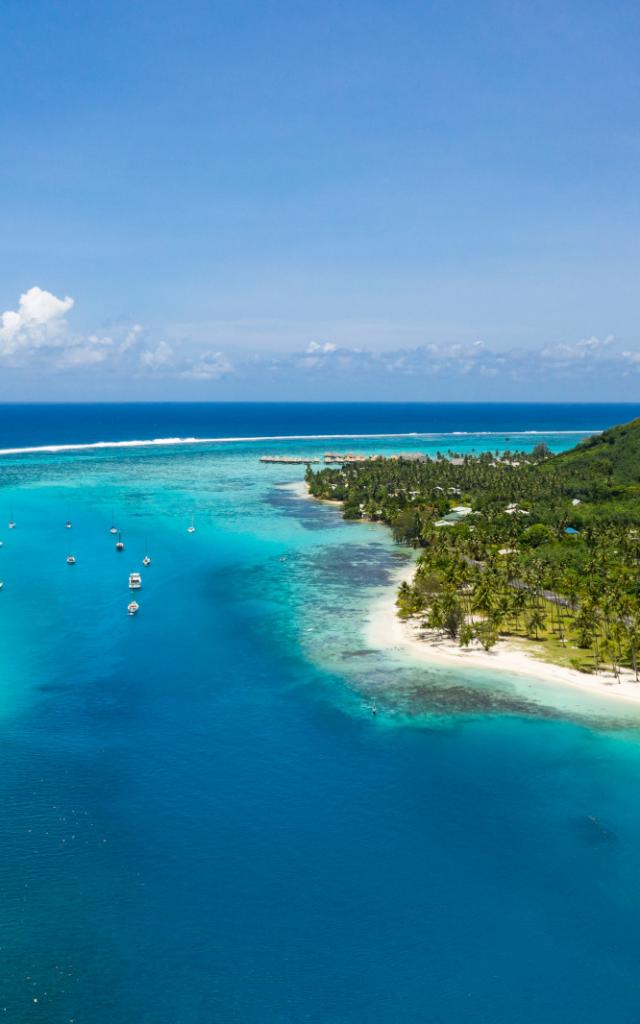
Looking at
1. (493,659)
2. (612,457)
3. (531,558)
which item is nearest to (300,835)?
(493,659)

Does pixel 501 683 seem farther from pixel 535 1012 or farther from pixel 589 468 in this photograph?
pixel 589 468

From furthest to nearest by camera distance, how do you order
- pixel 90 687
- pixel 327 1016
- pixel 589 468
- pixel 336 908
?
1. pixel 589 468
2. pixel 90 687
3. pixel 336 908
4. pixel 327 1016

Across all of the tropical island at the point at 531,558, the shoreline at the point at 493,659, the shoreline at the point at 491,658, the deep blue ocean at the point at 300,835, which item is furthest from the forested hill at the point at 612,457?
the deep blue ocean at the point at 300,835

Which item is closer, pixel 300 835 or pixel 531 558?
pixel 300 835

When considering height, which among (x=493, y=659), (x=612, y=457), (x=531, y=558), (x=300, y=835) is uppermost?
(x=612, y=457)

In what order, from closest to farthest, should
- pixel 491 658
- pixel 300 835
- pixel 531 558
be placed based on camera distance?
pixel 300 835 < pixel 491 658 < pixel 531 558

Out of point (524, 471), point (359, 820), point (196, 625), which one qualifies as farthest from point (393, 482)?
point (359, 820)

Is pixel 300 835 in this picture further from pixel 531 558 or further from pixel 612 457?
pixel 612 457

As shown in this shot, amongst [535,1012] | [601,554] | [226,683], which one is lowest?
[535,1012]
